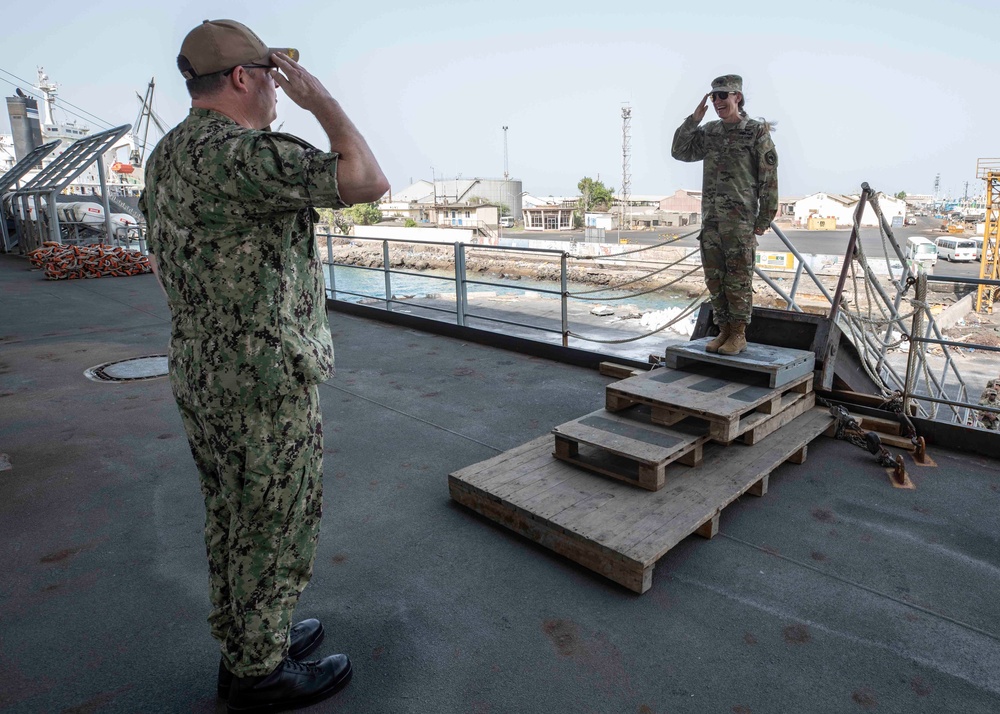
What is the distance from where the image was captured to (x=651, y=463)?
9.31ft

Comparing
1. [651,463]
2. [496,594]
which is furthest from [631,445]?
[496,594]

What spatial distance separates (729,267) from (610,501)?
6.39 feet

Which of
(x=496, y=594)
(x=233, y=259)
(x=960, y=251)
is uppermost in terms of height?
(x=233, y=259)

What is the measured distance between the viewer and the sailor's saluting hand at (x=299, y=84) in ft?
4.90

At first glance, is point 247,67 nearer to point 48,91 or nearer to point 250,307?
point 250,307

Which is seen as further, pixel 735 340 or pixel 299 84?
pixel 735 340

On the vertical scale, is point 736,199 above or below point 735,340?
above

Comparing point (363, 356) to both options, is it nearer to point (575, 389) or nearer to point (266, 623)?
point (575, 389)

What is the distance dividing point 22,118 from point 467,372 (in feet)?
100

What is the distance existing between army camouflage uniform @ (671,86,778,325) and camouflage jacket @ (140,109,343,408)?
3.00 metres

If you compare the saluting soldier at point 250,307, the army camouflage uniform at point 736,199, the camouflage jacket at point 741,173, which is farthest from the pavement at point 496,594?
the camouflage jacket at point 741,173

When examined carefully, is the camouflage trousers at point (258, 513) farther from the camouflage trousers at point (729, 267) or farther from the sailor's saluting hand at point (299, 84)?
the camouflage trousers at point (729, 267)

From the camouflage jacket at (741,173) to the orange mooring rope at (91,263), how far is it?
473 inches

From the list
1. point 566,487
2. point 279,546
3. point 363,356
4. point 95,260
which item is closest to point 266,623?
point 279,546
